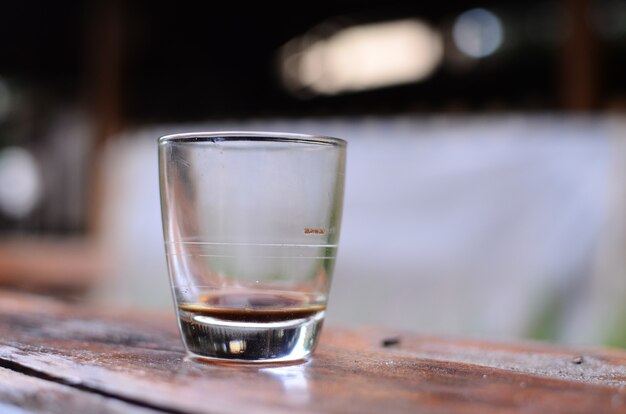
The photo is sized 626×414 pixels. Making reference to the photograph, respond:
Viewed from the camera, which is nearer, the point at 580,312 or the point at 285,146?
the point at 285,146

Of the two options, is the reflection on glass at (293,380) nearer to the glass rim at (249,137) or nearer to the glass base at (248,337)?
the glass base at (248,337)

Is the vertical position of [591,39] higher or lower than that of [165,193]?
higher

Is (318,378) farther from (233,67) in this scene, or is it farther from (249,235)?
(233,67)

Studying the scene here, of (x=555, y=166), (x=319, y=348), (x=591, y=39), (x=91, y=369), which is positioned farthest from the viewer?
(x=591, y=39)

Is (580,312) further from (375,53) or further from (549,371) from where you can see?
(375,53)

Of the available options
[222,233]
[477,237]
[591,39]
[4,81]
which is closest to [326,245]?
[222,233]

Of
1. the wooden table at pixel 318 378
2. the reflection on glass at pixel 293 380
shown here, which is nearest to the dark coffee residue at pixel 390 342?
the wooden table at pixel 318 378

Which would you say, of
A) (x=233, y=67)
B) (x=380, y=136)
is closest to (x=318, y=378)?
(x=380, y=136)

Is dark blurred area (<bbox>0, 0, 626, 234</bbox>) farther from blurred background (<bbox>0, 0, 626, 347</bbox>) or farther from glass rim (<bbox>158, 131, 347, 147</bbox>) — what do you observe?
glass rim (<bbox>158, 131, 347, 147</bbox>)
